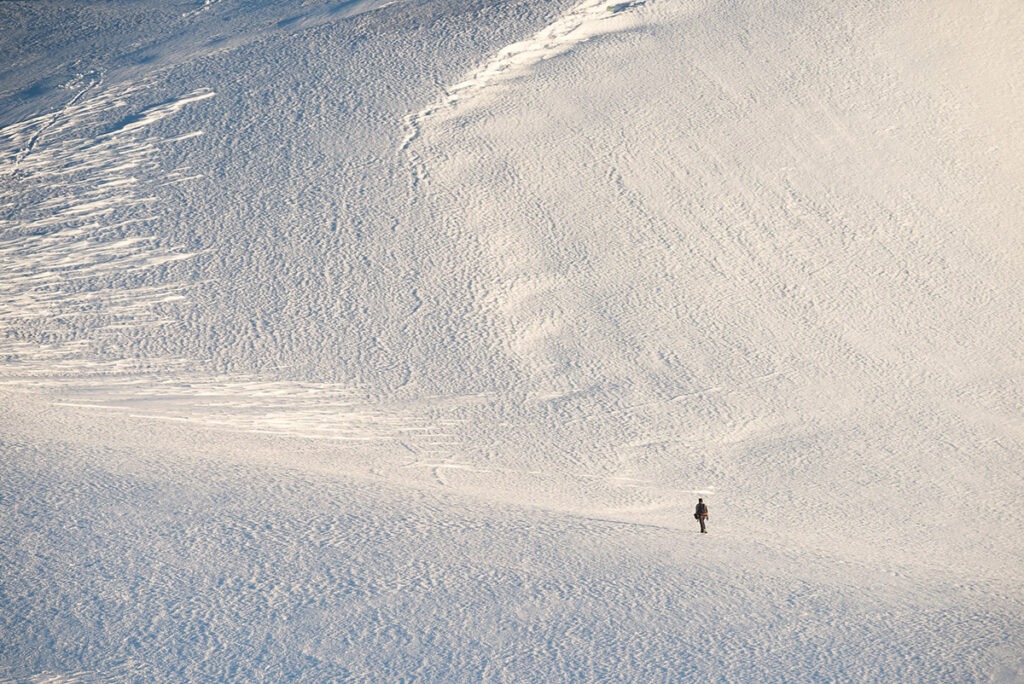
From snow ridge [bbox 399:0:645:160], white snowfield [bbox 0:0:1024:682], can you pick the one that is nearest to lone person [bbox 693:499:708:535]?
white snowfield [bbox 0:0:1024:682]

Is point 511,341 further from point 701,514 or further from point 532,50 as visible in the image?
point 532,50

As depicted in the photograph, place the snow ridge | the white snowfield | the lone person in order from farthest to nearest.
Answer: the snow ridge → the lone person → the white snowfield

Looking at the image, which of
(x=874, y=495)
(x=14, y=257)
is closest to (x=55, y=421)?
(x=14, y=257)

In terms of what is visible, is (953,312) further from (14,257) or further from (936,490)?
(14,257)

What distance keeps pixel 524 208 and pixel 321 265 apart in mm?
5023

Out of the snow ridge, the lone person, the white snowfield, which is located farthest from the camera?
the snow ridge

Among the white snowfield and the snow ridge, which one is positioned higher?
the snow ridge

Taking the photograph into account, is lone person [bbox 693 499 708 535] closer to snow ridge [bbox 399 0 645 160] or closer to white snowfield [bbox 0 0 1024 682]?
white snowfield [bbox 0 0 1024 682]

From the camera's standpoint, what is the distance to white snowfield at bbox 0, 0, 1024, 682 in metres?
13.7

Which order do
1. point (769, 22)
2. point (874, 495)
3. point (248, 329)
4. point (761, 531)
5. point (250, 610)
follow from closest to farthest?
point (250, 610)
point (761, 531)
point (874, 495)
point (248, 329)
point (769, 22)

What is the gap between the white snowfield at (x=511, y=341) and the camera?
44.8ft

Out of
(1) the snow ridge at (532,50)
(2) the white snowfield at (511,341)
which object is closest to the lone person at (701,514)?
(2) the white snowfield at (511,341)

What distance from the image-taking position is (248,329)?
20.7 metres

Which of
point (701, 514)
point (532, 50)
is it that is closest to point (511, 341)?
point (701, 514)
